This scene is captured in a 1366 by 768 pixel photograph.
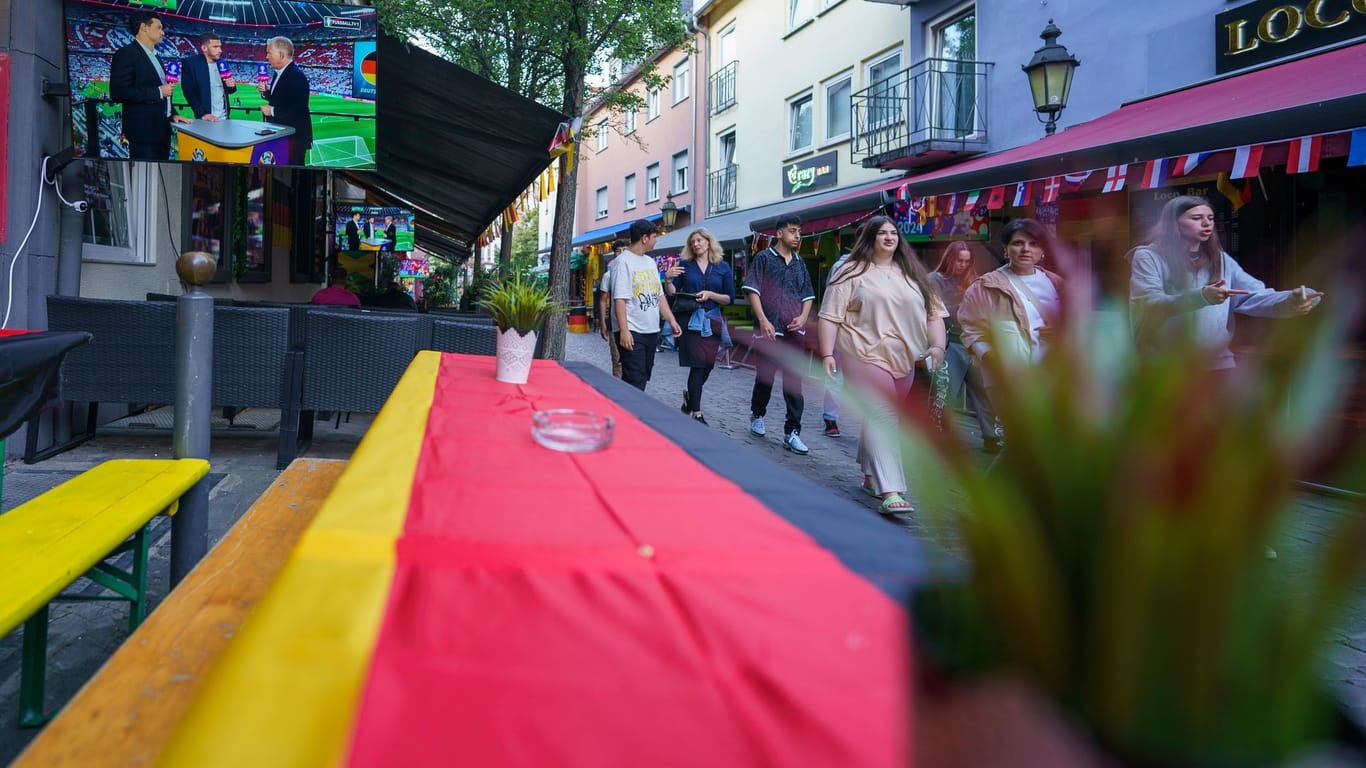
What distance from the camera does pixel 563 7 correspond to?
12.6m

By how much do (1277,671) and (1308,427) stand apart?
19cm

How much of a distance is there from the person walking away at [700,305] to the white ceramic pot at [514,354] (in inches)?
Answer: 176

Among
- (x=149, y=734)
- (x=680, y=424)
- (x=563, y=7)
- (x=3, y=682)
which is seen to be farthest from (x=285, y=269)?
(x=149, y=734)

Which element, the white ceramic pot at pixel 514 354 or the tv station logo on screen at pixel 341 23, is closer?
the white ceramic pot at pixel 514 354

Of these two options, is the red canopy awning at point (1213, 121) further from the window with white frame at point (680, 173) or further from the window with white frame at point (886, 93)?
the window with white frame at point (680, 173)

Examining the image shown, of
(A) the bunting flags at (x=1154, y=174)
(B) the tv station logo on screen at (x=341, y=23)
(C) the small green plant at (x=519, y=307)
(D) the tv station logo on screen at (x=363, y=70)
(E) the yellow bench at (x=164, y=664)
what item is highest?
(B) the tv station logo on screen at (x=341, y=23)

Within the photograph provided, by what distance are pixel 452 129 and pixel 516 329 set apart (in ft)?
19.1

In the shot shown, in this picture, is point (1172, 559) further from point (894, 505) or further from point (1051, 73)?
point (1051, 73)

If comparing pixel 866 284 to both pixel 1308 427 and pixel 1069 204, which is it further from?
pixel 1069 204

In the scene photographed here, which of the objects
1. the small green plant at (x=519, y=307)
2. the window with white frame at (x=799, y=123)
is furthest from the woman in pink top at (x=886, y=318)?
the window with white frame at (x=799, y=123)

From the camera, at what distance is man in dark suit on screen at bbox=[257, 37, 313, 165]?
20.2 ft

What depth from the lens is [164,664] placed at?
4.77 ft

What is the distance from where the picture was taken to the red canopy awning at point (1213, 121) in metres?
5.65

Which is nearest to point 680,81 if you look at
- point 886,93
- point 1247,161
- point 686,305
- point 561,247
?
point 886,93
